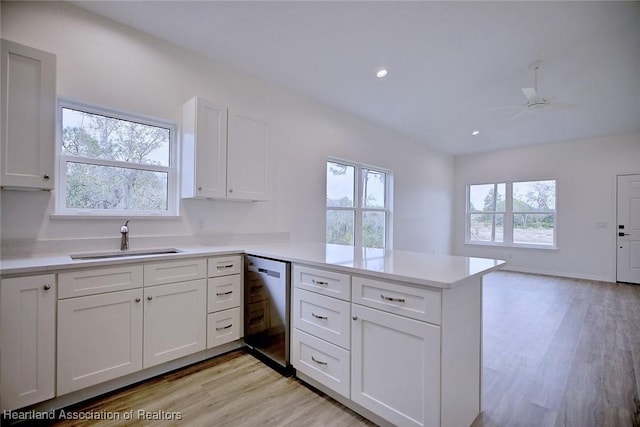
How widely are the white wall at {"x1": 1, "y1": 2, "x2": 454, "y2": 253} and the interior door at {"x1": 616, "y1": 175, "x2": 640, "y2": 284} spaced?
4.27 meters

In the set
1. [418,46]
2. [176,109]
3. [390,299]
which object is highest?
[418,46]

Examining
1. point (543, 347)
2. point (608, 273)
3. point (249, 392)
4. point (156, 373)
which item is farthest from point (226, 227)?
point (608, 273)

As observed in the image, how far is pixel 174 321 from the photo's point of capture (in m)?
2.20

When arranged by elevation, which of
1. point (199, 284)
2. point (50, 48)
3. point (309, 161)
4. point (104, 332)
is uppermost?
point (50, 48)

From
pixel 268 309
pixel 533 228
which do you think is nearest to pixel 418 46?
pixel 268 309

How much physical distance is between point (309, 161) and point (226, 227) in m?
1.46

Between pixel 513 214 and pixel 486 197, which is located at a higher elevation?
pixel 486 197

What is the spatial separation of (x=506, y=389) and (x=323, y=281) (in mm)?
1515

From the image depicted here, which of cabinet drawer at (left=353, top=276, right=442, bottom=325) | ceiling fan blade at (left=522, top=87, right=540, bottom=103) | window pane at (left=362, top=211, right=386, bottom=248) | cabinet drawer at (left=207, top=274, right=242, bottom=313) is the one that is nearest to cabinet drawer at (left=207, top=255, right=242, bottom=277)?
cabinet drawer at (left=207, top=274, right=242, bottom=313)

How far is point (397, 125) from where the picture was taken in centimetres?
515

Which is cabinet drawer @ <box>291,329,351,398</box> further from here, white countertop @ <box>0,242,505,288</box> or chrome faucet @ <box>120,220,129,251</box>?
chrome faucet @ <box>120,220,129,251</box>

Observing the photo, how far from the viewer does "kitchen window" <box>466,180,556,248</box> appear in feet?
20.1

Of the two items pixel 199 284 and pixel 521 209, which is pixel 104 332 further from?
pixel 521 209

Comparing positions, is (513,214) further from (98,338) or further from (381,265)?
(98,338)
